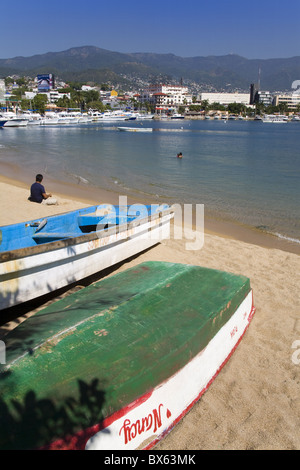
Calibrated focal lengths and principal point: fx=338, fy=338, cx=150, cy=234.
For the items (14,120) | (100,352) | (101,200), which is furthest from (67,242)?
(14,120)

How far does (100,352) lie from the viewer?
377cm

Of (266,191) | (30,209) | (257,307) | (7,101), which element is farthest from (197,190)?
(7,101)

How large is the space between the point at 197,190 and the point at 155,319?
15.9 metres

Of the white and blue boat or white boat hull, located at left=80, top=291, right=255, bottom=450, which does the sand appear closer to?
white boat hull, located at left=80, top=291, right=255, bottom=450

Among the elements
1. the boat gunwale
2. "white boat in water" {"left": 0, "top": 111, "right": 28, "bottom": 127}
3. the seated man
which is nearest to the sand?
the boat gunwale

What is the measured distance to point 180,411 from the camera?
13.7ft

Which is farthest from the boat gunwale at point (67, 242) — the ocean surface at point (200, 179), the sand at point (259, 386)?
the ocean surface at point (200, 179)

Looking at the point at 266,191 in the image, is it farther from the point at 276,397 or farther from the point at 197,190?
the point at 276,397

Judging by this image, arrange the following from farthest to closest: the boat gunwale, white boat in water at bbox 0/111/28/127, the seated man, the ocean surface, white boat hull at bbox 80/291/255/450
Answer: white boat in water at bbox 0/111/28/127 < the ocean surface < the seated man < the boat gunwale < white boat hull at bbox 80/291/255/450

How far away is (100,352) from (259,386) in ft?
8.44

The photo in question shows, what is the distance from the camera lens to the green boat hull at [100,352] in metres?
3.06

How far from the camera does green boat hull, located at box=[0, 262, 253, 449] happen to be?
3061 millimetres

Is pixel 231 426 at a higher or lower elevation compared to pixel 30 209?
lower

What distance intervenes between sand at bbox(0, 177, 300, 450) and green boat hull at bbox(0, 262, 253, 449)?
76 centimetres
